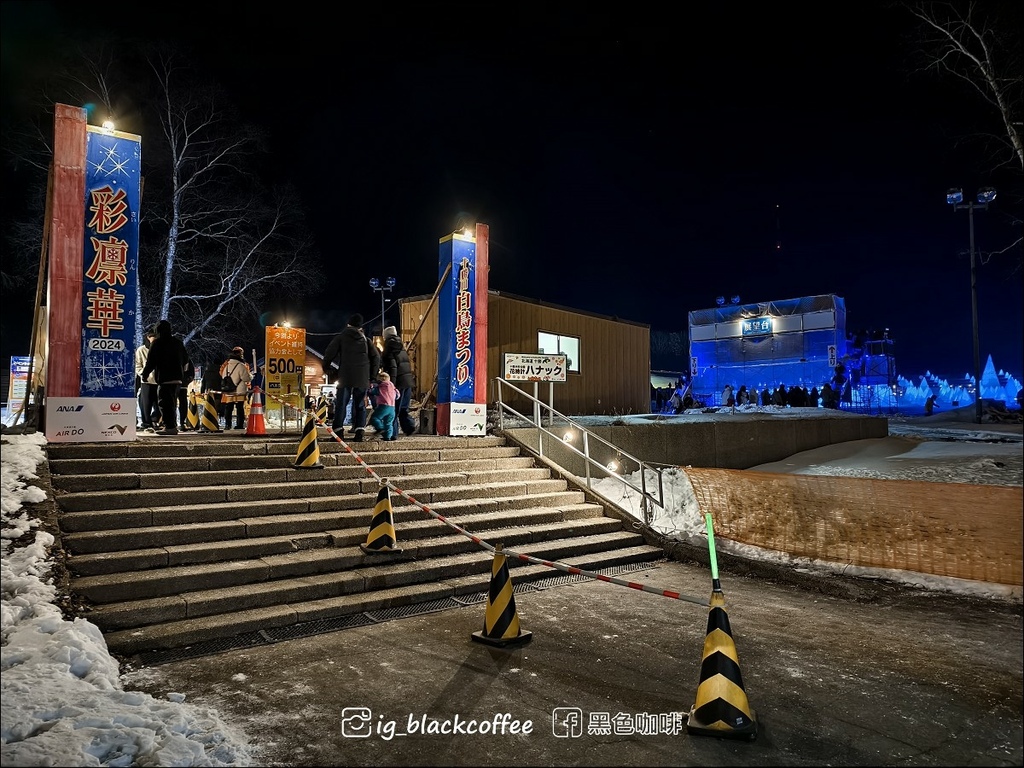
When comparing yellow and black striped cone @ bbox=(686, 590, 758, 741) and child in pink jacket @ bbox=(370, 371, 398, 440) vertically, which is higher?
child in pink jacket @ bbox=(370, 371, 398, 440)

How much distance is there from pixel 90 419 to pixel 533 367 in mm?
6761

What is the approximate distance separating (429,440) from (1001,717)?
25.7 feet

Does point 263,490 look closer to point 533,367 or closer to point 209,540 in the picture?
point 209,540

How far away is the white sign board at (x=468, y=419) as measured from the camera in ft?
38.0

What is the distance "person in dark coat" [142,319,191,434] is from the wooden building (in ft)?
16.6

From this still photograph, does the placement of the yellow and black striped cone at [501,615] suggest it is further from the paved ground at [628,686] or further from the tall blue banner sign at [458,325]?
the tall blue banner sign at [458,325]

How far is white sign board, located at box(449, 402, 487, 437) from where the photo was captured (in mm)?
11578

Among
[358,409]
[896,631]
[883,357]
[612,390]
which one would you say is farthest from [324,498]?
[883,357]

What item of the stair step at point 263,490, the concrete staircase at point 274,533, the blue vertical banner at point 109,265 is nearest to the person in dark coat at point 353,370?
the concrete staircase at point 274,533

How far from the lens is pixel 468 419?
11.7 m

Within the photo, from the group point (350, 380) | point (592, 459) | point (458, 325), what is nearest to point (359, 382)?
point (350, 380)

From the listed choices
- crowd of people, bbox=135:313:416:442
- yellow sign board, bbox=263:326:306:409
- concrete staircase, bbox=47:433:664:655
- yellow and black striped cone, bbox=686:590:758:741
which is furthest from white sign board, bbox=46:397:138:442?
yellow sign board, bbox=263:326:306:409

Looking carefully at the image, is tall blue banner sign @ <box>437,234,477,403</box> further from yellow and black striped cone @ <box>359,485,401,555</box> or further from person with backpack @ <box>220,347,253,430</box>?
yellow and black striped cone @ <box>359,485,401,555</box>

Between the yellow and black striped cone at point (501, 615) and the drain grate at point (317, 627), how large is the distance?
3.70 ft
